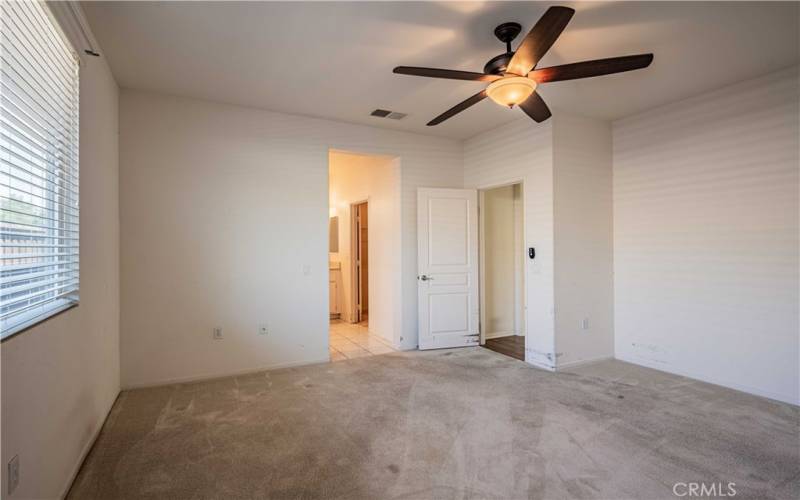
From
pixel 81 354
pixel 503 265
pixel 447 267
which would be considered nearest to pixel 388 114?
pixel 447 267

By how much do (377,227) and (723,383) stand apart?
4.14 metres

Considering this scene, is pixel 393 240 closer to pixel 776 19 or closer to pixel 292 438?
pixel 292 438

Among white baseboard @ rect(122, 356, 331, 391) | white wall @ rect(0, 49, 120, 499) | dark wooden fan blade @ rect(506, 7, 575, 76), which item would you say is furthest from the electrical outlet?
dark wooden fan blade @ rect(506, 7, 575, 76)

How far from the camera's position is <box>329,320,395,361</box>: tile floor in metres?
4.76

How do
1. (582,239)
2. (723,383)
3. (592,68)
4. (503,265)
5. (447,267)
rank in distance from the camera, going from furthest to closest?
1. (503,265)
2. (447,267)
3. (582,239)
4. (723,383)
5. (592,68)

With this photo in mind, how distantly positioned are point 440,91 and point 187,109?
8.06 ft

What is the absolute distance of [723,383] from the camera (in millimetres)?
3639

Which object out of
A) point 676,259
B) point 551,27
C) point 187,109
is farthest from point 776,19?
point 187,109

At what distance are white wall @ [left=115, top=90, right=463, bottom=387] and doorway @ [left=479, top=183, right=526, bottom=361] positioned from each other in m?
2.22

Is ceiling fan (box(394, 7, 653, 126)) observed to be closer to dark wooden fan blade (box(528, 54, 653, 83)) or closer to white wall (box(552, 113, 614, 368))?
dark wooden fan blade (box(528, 54, 653, 83))

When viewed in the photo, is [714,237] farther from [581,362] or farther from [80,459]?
[80,459]

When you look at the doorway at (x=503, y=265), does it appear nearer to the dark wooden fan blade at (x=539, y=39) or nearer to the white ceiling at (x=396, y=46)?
the white ceiling at (x=396, y=46)

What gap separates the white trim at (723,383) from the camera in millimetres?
3246

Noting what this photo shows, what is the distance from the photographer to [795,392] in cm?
322
